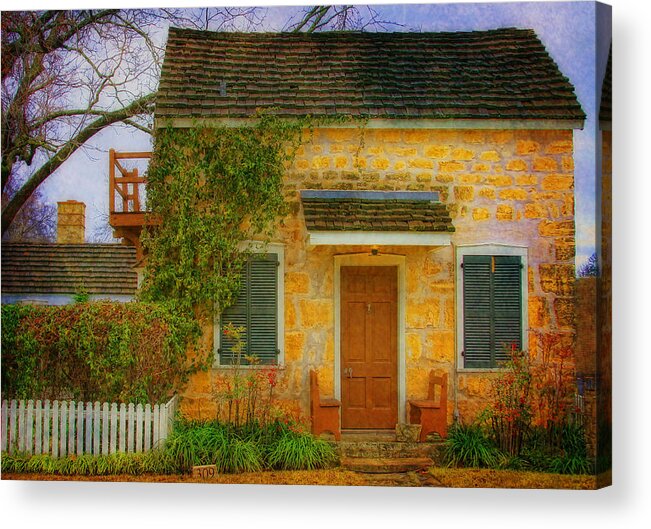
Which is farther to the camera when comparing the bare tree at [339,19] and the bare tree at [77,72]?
the bare tree at [77,72]

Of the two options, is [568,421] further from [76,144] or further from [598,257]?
[76,144]

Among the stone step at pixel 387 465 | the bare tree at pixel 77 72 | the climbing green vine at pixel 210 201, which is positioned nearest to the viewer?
the stone step at pixel 387 465

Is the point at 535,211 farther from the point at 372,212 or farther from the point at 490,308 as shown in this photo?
the point at 372,212

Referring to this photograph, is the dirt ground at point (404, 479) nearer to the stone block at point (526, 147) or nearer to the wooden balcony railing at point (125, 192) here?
the wooden balcony railing at point (125, 192)

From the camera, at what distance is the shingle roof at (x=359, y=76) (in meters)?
8.45

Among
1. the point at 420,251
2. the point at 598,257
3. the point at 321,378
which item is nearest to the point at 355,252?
the point at 420,251

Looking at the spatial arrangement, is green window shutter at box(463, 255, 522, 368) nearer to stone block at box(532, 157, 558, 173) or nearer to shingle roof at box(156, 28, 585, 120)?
stone block at box(532, 157, 558, 173)

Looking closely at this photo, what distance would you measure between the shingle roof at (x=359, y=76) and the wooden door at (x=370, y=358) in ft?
6.97

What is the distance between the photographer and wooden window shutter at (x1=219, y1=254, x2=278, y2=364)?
28.0 ft

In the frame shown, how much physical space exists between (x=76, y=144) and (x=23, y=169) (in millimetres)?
699

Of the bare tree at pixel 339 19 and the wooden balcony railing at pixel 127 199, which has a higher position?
the bare tree at pixel 339 19

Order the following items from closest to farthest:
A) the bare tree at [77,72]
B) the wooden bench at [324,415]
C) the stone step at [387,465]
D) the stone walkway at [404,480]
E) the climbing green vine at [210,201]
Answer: the stone walkway at [404,480] → the stone step at [387,465] → the wooden bench at [324,415] → the bare tree at [77,72] → the climbing green vine at [210,201]

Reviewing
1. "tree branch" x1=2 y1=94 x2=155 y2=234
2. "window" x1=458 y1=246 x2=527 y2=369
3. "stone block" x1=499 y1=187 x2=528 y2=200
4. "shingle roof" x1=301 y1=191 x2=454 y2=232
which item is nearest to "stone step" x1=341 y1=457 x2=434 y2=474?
"window" x1=458 y1=246 x2=527 y2=369

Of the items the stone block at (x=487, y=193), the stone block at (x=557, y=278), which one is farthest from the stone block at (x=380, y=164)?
the stone block at (x=557, y=278)
